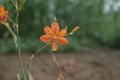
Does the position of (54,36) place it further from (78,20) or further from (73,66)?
(78,20)

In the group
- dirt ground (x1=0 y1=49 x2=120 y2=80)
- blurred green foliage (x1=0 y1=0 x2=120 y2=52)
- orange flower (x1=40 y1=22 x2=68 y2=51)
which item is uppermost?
orange flower (x1=40 y1=22 x2=68 y2=51)

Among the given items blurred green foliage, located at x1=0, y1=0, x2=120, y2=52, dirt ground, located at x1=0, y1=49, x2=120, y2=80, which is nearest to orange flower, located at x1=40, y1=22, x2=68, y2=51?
dirt ground, located at x1=0, y1=49, x2=120, y2=80

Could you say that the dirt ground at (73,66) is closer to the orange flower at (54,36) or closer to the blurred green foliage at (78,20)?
the blurred green foliage at (78,20)

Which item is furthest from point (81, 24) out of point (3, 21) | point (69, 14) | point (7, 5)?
point (3, 21)

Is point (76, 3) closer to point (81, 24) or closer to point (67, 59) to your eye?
point (81, 24)

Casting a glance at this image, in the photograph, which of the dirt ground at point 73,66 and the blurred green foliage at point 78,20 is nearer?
the dirt ground at point 73,66

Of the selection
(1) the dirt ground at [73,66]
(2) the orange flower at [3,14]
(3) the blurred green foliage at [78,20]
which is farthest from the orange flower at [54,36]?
(3) the blurred green foliage at [78,20]

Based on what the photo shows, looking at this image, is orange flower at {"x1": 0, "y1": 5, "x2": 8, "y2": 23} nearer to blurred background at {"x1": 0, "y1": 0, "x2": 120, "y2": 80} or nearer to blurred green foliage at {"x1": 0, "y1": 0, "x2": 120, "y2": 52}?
blurred background at {"x1": 0, "y1": 0, "x2": 120, "y2": 80}
